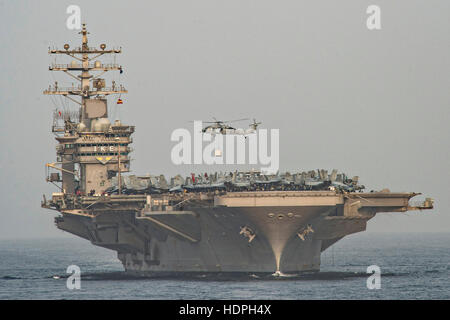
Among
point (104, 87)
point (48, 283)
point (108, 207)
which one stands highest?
point (104, 87)

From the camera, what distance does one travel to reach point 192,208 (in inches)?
2003

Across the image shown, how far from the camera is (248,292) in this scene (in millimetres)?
43812

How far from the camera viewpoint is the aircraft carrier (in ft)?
160

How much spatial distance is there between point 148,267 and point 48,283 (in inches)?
230

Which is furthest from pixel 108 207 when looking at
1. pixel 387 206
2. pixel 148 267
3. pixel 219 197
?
pixel 387 206

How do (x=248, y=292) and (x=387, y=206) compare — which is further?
(x=387, y=206)

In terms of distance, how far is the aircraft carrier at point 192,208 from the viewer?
48.7 m

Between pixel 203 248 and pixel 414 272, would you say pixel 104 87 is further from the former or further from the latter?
pixel 414 272
